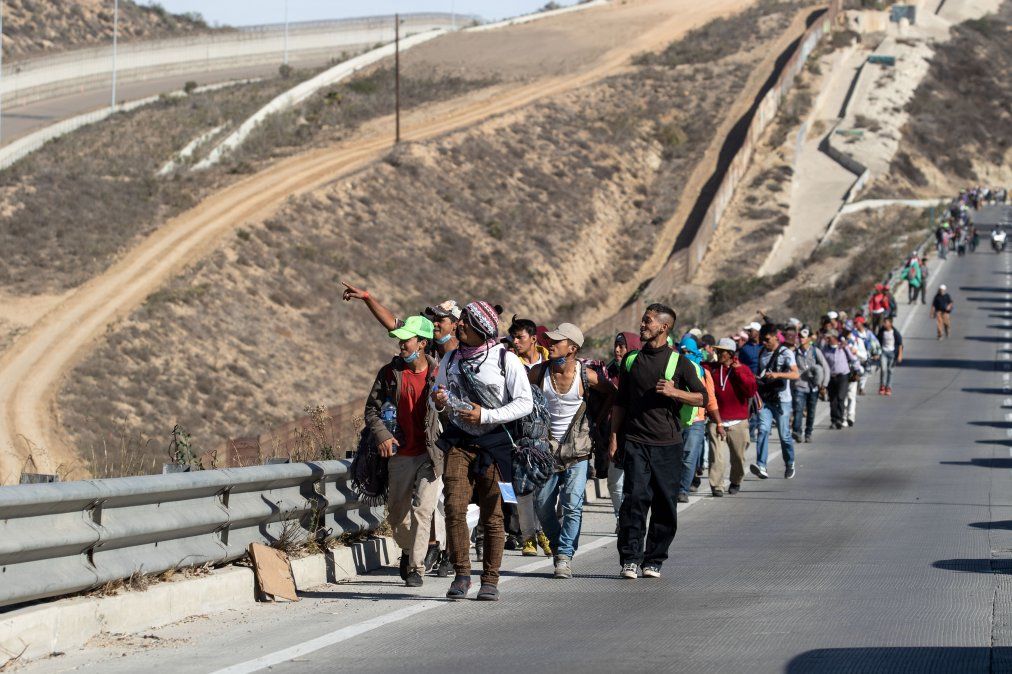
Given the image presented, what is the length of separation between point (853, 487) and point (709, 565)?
7018 mm

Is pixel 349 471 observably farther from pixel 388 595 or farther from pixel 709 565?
pixel 709 565

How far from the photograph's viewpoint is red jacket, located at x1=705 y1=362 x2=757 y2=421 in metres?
17.2

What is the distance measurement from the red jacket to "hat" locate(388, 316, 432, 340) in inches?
280

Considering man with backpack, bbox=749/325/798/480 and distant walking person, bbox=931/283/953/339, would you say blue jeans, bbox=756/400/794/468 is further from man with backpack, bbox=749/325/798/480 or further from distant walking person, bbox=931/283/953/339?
distant walking person, bbox=931/283/953/339

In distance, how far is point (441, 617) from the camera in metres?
9.23

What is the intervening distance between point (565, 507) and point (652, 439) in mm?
863

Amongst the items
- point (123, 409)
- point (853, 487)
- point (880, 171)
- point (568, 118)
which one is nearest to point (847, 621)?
point (853, 487)

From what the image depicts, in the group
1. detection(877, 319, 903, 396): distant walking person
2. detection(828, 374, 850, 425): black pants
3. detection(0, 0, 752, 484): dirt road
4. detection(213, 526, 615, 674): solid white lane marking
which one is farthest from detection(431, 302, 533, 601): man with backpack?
detection(877, 319, 903, 396): distant walking person

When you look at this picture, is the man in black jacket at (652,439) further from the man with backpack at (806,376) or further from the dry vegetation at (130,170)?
the dry vegetation at (130,170)

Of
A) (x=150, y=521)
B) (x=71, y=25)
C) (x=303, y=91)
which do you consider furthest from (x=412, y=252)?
(x=71, y=25)

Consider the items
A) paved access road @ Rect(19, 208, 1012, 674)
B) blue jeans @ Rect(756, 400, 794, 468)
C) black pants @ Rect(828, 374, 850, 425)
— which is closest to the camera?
paved access road @ Rect(19, 208, 1012, 674)

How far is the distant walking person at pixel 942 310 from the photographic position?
142 ft

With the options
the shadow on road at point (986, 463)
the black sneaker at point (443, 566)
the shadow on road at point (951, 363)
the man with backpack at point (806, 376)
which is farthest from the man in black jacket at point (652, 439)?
the shadow on road at point (951, 363)

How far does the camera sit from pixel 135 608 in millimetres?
8508
